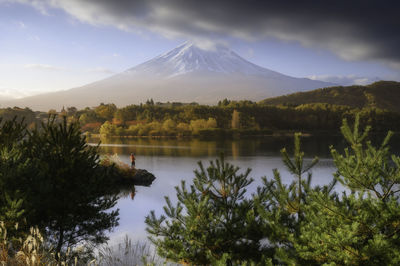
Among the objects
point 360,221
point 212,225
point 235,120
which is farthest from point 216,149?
point 235,120

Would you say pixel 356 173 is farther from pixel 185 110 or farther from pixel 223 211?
pixel 185 110

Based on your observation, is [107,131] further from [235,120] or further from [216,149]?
[216,149]

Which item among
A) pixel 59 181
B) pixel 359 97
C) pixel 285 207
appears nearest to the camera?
pixel 285 207

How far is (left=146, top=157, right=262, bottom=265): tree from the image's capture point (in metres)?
5.89

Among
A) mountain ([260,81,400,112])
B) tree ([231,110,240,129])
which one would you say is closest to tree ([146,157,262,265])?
tree ([231,110,240,129])

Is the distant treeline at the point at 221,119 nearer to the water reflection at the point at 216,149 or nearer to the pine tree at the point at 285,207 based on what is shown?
the water reflection at the point at 216,149

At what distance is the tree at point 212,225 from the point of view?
5895 millimetres

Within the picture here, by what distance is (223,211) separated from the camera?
623cm

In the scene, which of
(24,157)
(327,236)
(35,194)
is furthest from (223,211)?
(24,157)

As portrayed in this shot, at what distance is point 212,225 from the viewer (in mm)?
6012

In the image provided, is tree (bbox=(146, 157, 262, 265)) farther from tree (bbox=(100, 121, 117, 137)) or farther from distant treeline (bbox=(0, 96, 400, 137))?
tree (bbox=(100, 121, 117, 137))

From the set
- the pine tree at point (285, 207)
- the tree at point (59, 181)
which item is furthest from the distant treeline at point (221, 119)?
the pine tree at point (285, 207)

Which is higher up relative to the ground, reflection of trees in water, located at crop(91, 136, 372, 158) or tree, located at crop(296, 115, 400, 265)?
tree, located at crop(296, 115, 400, 265)

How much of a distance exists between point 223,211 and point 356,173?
8.39 ft
